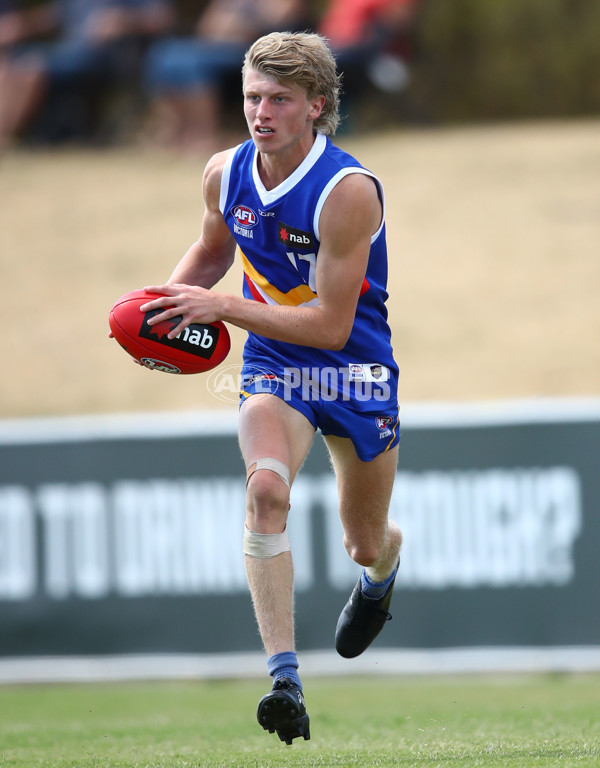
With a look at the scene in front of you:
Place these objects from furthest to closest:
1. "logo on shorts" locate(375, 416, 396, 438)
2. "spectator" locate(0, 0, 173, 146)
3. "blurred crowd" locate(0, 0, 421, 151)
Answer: "spectator" locate(0, 0, 173, 146) < "blurred crowd" locate(0, 0, 421, 151) < "logo on shorts" locate(375, 416, 396, 438)

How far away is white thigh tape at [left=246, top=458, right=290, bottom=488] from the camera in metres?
4.20

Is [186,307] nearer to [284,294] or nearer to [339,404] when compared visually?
[284,294]

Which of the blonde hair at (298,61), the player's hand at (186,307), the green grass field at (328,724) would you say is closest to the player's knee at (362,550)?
the green grass field at (328,724)

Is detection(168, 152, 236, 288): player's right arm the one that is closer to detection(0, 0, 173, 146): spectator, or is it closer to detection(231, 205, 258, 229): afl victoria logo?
detection(231, 205, 258, 229): afl victoria logo

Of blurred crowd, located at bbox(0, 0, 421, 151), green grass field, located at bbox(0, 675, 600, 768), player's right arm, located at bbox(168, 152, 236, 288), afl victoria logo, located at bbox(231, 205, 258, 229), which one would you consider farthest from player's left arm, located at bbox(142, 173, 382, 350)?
blurred crowd, located at bbox(0, 0, 421, 151)

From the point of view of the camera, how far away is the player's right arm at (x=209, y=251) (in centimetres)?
470

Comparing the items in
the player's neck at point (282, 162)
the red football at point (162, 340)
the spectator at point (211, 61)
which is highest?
the spectator at point (211, 61)

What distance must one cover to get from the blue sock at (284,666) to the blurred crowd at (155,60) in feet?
39.1

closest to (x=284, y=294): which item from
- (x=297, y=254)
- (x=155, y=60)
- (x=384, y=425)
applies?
(x=297, y=254)

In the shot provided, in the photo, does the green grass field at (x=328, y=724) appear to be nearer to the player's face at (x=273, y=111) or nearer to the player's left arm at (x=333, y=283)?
the player's left arm at (x=333, y=283)

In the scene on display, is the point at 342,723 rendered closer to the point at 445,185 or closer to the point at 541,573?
the point at 541,573

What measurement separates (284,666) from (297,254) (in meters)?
1.52

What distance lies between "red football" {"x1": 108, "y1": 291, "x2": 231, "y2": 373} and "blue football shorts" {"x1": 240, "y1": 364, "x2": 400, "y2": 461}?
190mm

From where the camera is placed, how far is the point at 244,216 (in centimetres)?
449
